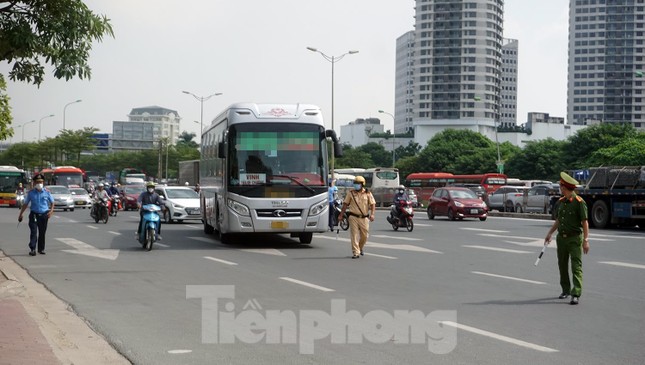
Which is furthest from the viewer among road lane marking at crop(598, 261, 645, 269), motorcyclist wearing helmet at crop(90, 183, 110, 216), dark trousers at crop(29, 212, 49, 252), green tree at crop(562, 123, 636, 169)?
green tree at crop(562, 123, 636, 169)

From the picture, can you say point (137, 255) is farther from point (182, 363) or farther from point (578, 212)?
point (182, 363)

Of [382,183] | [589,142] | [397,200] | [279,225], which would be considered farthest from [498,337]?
[589,142]

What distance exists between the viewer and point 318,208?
21.1 m

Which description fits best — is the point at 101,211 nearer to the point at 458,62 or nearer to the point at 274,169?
the point at 274,169

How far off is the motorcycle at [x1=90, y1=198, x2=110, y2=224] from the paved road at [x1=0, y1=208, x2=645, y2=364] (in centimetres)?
1264

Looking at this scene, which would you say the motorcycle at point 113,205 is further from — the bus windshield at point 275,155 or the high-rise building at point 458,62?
the high-rise building at point 458,62

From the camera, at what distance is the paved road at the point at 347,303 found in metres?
8.04

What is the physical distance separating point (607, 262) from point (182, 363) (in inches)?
507

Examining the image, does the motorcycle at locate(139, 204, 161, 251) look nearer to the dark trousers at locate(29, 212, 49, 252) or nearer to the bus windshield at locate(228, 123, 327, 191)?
A: the bus windshield at locate(228, 123, 327, 191)

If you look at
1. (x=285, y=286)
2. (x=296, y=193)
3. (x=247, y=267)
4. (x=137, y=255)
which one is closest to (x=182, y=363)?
(x=285, y=286)

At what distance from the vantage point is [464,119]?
181625 mm

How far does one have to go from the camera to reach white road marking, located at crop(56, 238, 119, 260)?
19062 millimetres

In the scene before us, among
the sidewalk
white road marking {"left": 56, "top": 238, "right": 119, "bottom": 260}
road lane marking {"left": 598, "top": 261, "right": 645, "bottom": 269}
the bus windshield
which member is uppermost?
the bus windshield

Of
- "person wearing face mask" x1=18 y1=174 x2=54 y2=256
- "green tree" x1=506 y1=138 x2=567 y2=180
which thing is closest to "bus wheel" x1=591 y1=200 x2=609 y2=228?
"person wearing face mask" x1=18 y1=174 x2=54 y2=256
